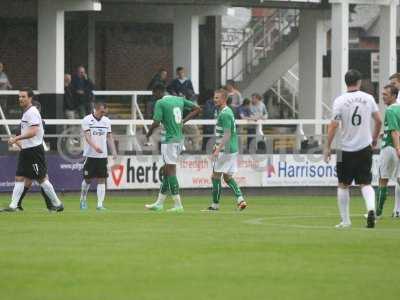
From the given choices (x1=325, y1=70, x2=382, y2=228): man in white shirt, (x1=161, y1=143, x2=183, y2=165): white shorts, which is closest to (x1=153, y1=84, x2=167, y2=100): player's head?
(x1=161, y1=143, x2=183, y2=165): white shorts

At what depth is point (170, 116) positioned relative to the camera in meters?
23.3

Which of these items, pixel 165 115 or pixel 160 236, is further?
pixel 165 115

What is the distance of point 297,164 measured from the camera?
34.1 meters

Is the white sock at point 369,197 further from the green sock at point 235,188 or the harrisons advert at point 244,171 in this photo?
the harrisons advert at point 244,171

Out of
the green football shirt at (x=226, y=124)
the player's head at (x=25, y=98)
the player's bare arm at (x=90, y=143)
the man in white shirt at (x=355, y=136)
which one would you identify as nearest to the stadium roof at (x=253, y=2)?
the player's bare arm at (x=90, y=143)

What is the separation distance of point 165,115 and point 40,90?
43.8ft

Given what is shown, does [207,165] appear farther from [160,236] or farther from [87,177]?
[160,236]

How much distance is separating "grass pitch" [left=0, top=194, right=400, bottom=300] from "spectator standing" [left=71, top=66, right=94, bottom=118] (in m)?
14.0

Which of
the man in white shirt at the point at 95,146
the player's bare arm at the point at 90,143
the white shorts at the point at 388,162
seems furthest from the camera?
the man in white shirt at the point at 95,146

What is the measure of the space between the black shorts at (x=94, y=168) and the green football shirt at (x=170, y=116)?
200cm

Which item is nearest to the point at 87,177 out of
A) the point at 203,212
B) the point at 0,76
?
the point at 203,212

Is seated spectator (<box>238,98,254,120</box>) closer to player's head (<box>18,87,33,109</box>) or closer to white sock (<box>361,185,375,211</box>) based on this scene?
player's head (<box>18,87,33,109</box>)

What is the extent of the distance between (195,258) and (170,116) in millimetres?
9573

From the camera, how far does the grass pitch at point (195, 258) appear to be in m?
11.5
